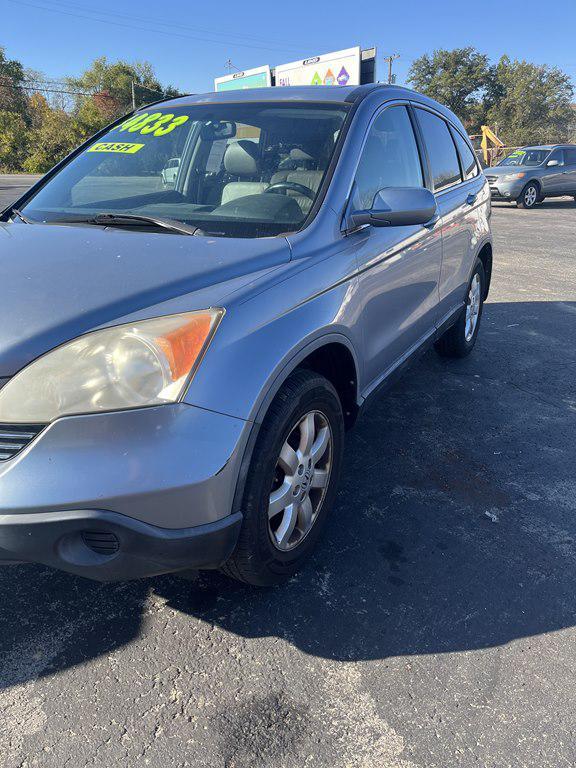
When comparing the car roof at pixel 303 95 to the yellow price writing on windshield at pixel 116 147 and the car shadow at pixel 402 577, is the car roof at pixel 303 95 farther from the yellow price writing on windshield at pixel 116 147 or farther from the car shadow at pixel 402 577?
the car shadow at pixel 402 577

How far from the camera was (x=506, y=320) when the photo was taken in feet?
20.6

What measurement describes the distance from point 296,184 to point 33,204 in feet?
4.27

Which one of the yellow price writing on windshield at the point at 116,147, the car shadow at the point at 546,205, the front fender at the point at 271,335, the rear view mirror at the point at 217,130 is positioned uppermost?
the rear view mirror at the point at 217,130

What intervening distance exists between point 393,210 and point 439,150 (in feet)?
5.57

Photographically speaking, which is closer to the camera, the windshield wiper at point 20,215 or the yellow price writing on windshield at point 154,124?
the windshield wiper at point 20,215

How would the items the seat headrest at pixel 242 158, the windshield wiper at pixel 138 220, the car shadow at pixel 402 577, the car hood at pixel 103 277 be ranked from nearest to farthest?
the car hood at pixel 103 277
the car shadow at pixel 402 577
the windshield wiper at pixel 138 220
the seat headrest at pixel 242 158

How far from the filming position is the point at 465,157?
4.57m

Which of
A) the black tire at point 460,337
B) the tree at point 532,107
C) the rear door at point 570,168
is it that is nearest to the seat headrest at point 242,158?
the black tire at point 460,337

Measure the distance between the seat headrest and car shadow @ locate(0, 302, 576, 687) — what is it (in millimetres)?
1587

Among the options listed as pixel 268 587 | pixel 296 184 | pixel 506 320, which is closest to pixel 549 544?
pixel 268 587

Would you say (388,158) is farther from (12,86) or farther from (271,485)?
(12,86)

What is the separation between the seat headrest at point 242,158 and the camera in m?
2.73

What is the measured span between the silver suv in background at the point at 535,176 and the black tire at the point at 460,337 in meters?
13.7

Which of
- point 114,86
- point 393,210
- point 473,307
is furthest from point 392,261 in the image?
point 114,86
